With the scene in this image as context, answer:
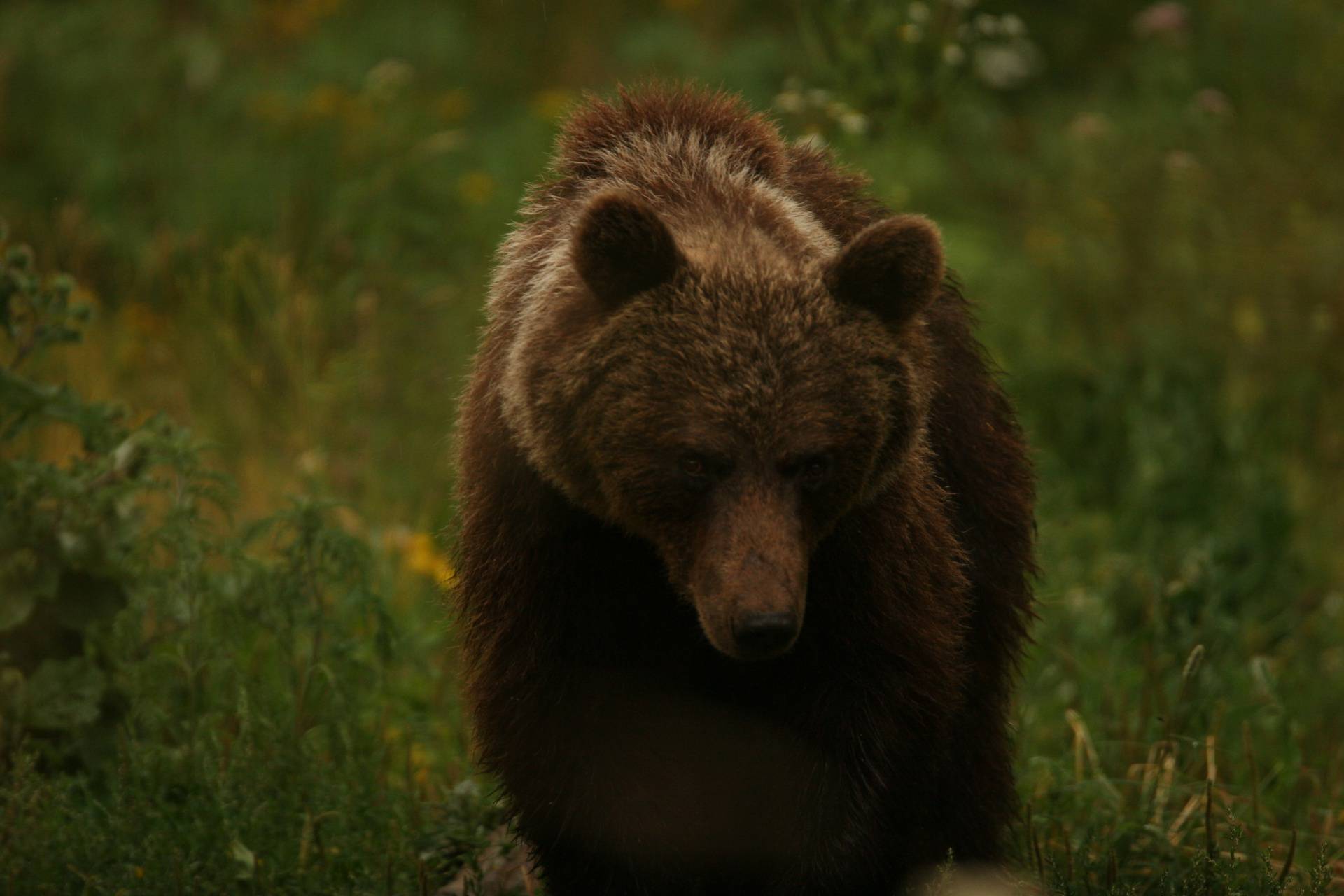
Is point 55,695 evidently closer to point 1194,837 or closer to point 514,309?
point 514,309

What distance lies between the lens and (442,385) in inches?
300

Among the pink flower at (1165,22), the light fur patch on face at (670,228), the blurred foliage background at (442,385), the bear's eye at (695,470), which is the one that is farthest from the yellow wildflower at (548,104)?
the bear's eye at (695,470)

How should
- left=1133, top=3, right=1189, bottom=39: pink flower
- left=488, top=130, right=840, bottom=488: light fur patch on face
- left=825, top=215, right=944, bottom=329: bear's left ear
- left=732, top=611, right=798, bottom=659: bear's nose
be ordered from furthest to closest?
left=1133, top=3, right=1189, bottom=39: pink flower → left=488, top=130, right=840, bottom=488: light fur patch on face → left=825, top=215, right=944, bottom=329: bear's left ear → left=732, top=611, right=798, bottom=659: bear's nose

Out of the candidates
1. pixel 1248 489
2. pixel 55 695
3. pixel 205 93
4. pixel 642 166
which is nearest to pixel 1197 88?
pixel 1248 489

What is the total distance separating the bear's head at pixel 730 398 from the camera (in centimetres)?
324

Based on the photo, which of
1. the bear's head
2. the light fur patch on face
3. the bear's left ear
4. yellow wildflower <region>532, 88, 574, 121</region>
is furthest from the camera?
yellow wildflower <region>532, 88, 574, 121</region>

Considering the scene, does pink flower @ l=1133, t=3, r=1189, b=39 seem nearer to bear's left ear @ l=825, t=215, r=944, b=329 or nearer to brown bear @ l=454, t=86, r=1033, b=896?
brown bear @ l=454, t=86, r=1033, b=896

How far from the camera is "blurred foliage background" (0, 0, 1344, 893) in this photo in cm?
437

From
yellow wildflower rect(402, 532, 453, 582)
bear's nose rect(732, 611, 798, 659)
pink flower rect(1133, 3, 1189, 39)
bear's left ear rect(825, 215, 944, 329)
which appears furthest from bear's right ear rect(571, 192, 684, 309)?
pink flower rect(1133, 3, 1189, 39)

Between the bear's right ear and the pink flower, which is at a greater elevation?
the bear's right ear

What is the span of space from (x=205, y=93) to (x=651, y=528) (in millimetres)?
7316

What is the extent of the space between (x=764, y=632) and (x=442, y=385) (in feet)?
15.5

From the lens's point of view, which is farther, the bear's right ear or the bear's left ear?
the bear's left ear

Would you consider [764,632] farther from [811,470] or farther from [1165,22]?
[1165,22]
